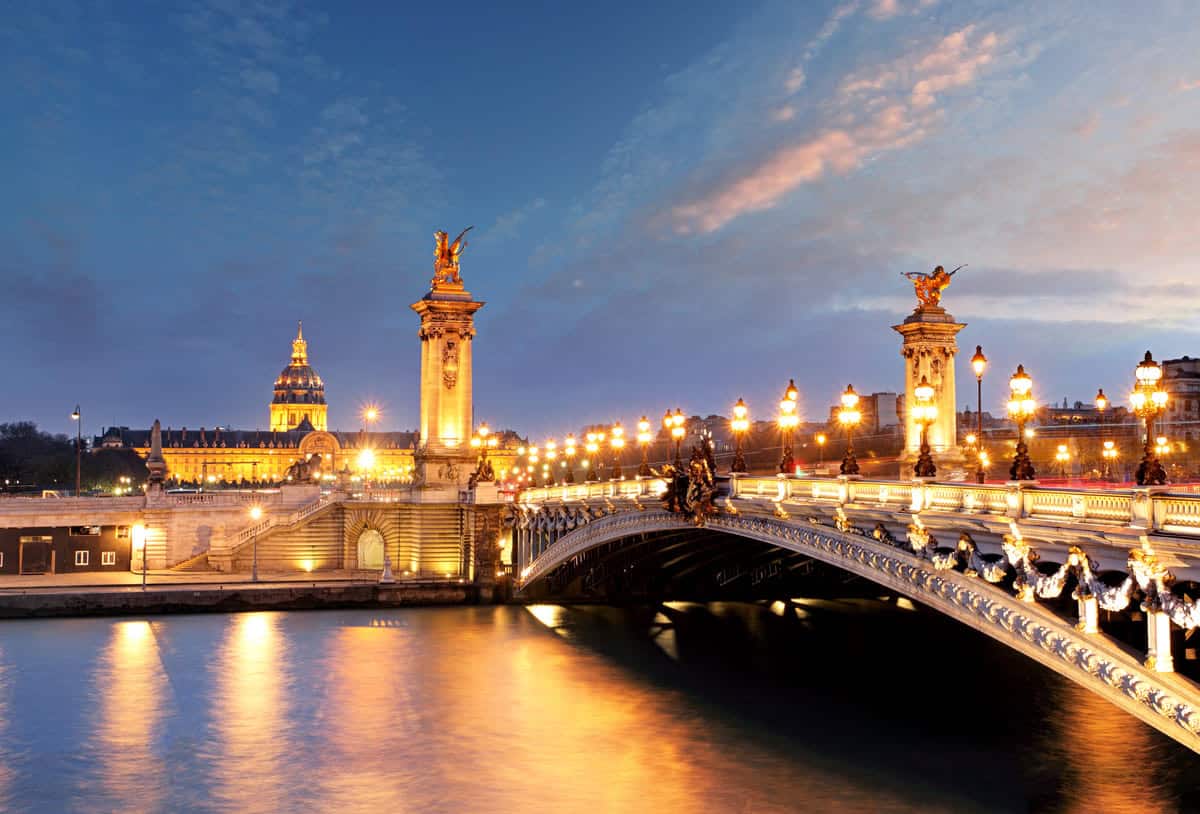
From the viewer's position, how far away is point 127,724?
31.3 meters

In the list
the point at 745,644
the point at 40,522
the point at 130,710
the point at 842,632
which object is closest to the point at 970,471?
the point at 842,632

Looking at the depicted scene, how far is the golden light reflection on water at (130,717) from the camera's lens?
86.1ft

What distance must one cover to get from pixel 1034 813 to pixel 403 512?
40873 millimetres

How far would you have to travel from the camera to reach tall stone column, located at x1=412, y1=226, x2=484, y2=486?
61.9 meters

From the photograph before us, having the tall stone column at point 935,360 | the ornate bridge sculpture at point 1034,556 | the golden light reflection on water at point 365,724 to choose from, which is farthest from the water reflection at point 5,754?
the tall stone column at point 935,360

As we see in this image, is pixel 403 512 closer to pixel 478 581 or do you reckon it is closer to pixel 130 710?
pixel 478 581

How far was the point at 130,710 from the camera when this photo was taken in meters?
32.8

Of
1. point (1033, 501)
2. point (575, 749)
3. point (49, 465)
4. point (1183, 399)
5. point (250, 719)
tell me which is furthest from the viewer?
point (49, 465)

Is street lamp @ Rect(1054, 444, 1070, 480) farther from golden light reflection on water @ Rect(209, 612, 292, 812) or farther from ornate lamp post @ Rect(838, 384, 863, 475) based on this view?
golden light reflection on water @ Rect(209, 612, 292, 812)

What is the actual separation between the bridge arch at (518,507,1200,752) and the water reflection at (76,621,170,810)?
15488 mm

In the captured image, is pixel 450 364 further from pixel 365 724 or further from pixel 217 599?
pixel 365 724

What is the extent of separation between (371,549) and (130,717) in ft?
98.7

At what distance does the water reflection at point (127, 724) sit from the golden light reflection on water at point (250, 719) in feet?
4.70

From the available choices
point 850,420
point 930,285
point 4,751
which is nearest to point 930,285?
point 930,285
